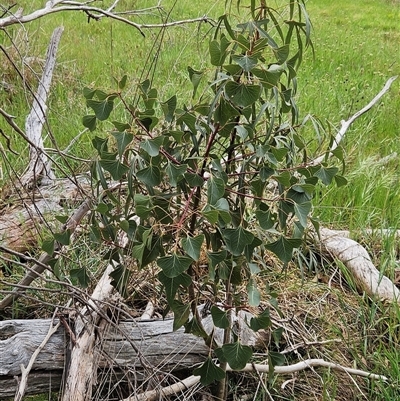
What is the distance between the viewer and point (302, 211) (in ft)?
4.57

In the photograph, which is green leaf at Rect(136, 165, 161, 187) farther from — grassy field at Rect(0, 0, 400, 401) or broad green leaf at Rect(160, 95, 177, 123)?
grassy field at Rect(0, 0, 400, 401)

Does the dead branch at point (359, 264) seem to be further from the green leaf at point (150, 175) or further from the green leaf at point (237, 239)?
the green leaf at point (150, 175)

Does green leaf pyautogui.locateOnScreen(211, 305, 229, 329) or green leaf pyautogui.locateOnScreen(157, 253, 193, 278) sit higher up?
green leaf pyautogui.locateOnScreen(157, 253, 193, 278)

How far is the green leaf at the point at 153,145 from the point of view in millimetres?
1339

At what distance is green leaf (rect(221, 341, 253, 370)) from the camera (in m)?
1.49

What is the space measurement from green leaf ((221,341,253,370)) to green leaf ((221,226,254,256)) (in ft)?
0.90

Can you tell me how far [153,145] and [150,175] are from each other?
0.08 meters

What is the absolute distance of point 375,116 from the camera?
416 centimetres

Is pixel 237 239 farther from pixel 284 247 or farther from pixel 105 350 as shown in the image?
pixel 105 350

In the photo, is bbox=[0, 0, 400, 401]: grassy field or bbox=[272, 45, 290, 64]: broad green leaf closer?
bbox=[272, 45, 290, 64]: broad green leaf

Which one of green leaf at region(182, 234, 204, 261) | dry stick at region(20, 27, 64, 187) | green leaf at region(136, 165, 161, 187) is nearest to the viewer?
green leaf at region(182, 234, 204, 261)

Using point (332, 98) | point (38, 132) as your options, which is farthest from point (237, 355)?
point (332, 98)

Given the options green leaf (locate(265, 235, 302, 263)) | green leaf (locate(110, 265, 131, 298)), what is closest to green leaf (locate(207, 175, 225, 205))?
green leaf (locate(265, 235, 302, 263))

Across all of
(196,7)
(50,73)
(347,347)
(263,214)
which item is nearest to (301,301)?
(347,347)
